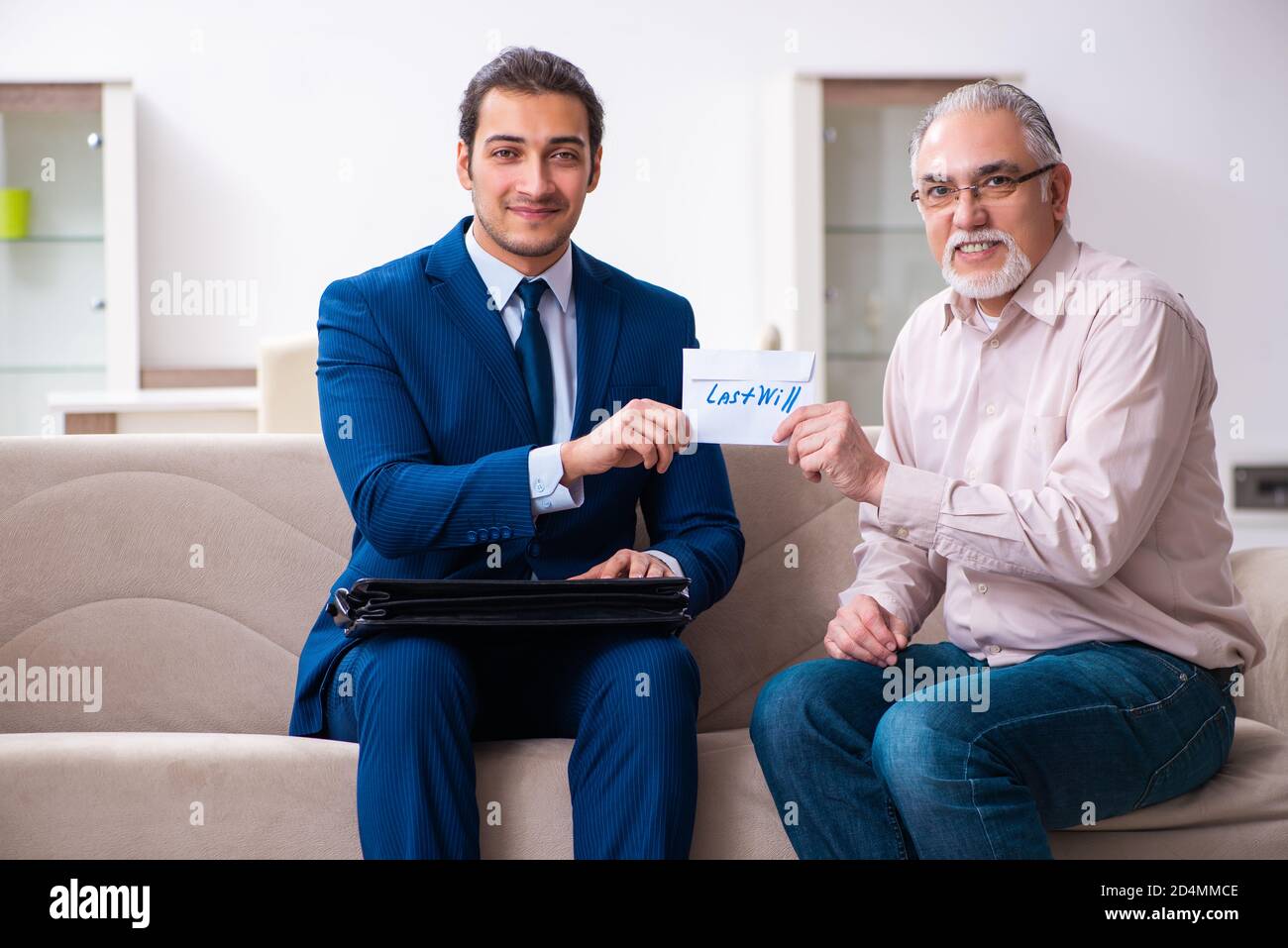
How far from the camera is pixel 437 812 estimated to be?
1.44m

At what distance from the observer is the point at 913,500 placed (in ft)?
5.05

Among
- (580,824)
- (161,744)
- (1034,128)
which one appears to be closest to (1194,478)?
(1034,128)

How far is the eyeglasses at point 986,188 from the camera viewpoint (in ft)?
5.49

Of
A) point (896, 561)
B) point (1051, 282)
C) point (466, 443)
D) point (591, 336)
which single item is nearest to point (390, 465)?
point (466, 443)

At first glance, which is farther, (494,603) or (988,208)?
(988,208)

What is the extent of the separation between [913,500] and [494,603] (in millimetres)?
518

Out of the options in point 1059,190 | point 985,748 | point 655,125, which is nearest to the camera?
point 985,748

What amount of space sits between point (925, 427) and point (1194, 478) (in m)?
0.35

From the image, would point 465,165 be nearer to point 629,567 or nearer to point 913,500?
point 629,567

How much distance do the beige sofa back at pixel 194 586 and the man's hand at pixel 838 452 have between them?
515mm

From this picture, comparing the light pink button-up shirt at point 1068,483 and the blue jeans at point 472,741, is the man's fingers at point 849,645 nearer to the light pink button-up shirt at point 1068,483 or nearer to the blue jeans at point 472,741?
the light pink button-up shirt at point 1068,483

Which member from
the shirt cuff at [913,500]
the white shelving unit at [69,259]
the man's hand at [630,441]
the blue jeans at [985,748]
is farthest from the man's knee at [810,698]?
the white shelving unit at [69,259]

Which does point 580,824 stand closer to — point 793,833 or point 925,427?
point 793,833
